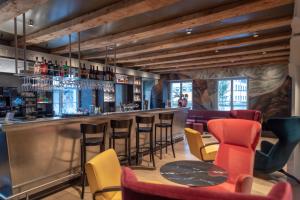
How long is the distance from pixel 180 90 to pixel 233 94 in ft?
8.62

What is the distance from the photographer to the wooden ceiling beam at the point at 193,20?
3.06 m

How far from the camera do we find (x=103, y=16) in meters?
3.32

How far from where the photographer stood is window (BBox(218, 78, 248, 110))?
947cm

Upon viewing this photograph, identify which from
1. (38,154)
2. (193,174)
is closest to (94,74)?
(38,154)

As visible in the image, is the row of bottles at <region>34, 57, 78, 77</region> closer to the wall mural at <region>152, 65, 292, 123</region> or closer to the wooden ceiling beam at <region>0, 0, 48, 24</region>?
the wooden ceiling beam at <region>0, 0, 48, 24</region>

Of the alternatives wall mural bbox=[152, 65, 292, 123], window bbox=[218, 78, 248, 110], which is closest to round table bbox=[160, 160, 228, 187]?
wall mural bbox=[152, 65, 292, 123]

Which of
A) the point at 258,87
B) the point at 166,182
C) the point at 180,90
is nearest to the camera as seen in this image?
the point at 166,182

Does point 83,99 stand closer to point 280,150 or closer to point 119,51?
point 119,51

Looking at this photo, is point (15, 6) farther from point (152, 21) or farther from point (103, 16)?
point (152, 21)

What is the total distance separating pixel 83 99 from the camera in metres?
7.84

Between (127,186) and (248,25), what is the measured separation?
4.15m

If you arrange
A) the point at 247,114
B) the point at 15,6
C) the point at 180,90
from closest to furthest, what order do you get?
1. the point at 15,6
2. the point at 247,114
3. the point at 180,90

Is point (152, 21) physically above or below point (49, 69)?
above

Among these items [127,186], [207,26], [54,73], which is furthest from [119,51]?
[127,186]
